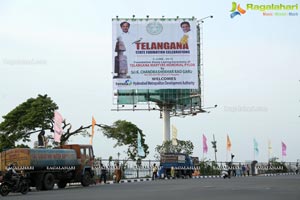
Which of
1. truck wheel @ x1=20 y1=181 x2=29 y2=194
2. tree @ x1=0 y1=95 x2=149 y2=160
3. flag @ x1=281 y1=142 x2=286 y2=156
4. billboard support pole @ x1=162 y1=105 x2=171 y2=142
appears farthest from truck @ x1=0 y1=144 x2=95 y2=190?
flag @ x1=281 y1=142 x2=286 y2=156

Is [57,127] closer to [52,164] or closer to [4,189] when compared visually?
[52,164]

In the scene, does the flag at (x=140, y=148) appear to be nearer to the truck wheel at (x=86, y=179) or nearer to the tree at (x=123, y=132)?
the tree at (x=123, y=132)

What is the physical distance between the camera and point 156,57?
50.1 meters

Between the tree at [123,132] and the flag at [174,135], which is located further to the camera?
the flag at [174,135]

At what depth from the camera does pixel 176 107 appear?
56.7 metres

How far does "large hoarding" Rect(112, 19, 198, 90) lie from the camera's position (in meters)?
50.0

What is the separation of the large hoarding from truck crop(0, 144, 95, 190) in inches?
734

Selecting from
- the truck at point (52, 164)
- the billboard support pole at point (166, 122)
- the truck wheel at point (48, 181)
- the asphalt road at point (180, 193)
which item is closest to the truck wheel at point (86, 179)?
the truck at point (52, 164)

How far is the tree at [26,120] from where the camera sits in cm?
4316

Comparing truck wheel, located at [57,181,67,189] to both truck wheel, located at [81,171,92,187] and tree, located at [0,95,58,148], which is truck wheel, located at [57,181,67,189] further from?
tree, located at [0,95,58,148]

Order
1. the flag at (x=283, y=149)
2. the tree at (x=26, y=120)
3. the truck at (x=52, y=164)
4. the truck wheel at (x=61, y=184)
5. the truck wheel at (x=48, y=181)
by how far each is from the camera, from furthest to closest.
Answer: the flag at (x=283, y=149) < the tree at (x=26, y=120) < the truck wheel at (x=61, y=184) < the truck wheel at (x=48, y=181) < the truck at (x=52, y=164)

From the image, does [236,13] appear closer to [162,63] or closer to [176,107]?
[162,63]

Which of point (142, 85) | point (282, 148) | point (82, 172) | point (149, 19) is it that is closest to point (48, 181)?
point (82, 172)

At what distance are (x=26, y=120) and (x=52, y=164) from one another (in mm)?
15284
